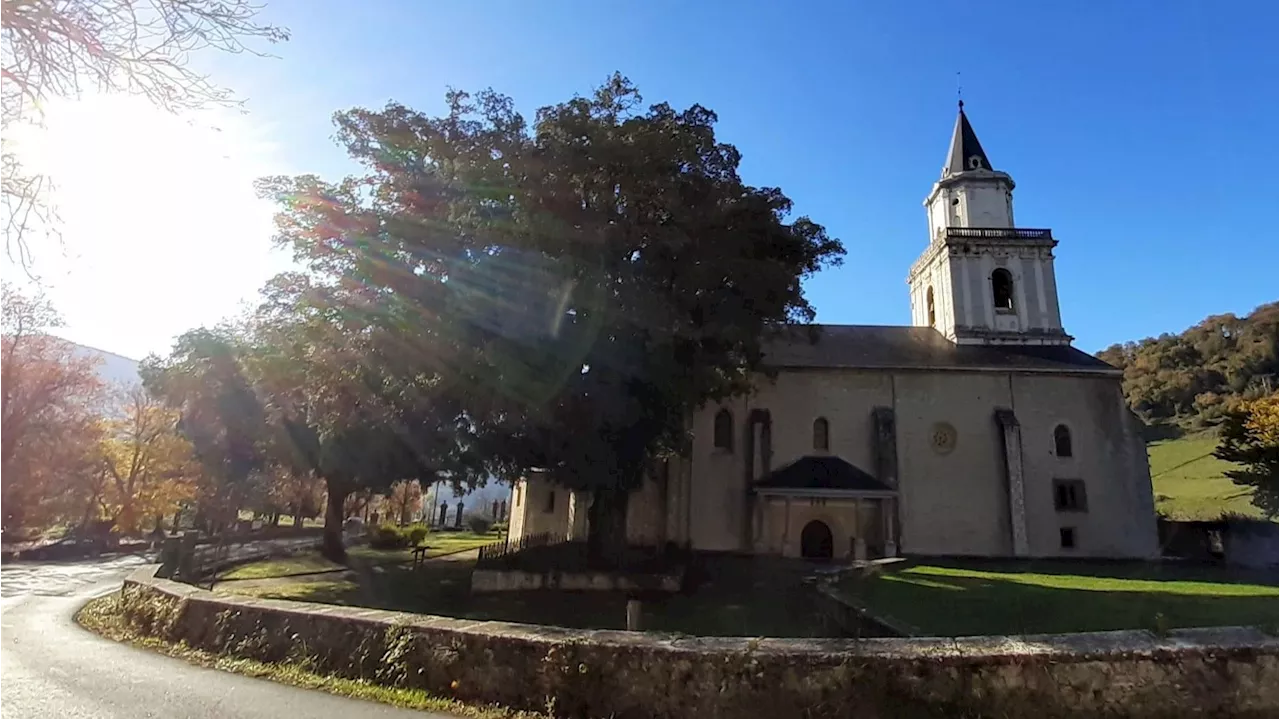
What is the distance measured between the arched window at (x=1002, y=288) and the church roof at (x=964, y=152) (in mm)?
5689

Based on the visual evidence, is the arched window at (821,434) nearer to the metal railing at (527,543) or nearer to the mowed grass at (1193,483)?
the metal railing at (527,543)

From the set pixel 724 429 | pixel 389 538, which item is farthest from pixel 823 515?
pixel 389 538

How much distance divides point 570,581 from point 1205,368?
82.8m

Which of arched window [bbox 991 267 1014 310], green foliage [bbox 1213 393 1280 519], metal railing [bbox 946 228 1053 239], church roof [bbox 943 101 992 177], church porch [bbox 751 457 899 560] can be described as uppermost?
church roof [bbox 943 101 992 177]

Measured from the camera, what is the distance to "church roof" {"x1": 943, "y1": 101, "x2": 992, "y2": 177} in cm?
3531

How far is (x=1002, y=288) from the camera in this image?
3381 cm

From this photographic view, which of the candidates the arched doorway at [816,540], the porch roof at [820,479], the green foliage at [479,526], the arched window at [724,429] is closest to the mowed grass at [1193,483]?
the porch roof at [820,479]

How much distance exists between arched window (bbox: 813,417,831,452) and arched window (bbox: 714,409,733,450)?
3.73 meters

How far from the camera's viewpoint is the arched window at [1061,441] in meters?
29.9

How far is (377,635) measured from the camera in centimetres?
768

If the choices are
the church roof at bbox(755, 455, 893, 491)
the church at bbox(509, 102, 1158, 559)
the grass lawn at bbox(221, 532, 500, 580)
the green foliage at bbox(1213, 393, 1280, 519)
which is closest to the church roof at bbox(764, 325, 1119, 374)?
the church at bbox(509, 102, 1158, 559)

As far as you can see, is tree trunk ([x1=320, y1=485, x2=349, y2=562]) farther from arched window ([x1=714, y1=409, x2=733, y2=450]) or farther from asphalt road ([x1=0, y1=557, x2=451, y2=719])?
arched window ([x1=714, y1=409, x2=733, y2=450])

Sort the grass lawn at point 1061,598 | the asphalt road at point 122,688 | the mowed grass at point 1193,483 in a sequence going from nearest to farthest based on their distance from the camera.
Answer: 1. the asphalt road at point 122,688
2. the grass lawn at point 1061,598
3. the mowed grass at point 1193,483

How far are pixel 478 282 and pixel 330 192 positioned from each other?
577cm
